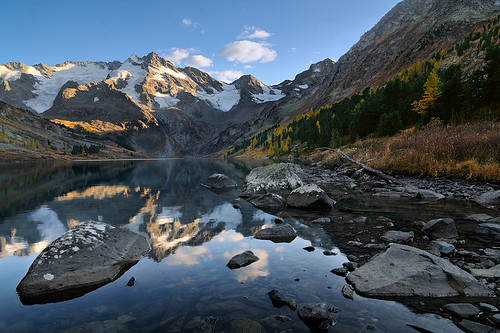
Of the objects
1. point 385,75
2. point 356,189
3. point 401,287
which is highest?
point 385,75

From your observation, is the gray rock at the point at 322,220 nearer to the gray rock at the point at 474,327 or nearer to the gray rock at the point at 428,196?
the gray rock at the point at 474,327

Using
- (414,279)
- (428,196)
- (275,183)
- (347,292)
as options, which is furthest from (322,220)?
(275,183)

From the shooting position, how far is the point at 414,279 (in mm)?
5727

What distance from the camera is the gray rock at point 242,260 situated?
7.57 metres

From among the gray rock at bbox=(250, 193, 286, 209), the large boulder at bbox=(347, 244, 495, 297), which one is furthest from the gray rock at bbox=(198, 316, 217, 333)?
the gray rock at bbox=(250, 193, 286, 209)

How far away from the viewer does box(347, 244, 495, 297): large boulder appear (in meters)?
5.44

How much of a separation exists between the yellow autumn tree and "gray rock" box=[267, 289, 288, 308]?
175 ft

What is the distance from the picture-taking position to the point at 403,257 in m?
6.39

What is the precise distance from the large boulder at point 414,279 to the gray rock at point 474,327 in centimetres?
95

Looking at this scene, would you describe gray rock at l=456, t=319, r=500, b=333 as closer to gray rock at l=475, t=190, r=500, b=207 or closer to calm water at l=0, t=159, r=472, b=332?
calm water at l=0, t=159, r=472, b=332

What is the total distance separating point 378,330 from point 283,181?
17.6 metres

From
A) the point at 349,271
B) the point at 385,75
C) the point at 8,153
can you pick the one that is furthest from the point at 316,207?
the point at 385,75

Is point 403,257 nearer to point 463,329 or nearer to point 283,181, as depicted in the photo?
point 463,329

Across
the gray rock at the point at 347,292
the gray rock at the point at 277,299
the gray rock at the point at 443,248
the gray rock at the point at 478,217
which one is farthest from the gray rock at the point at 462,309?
the gray rock at the point at 478,217
